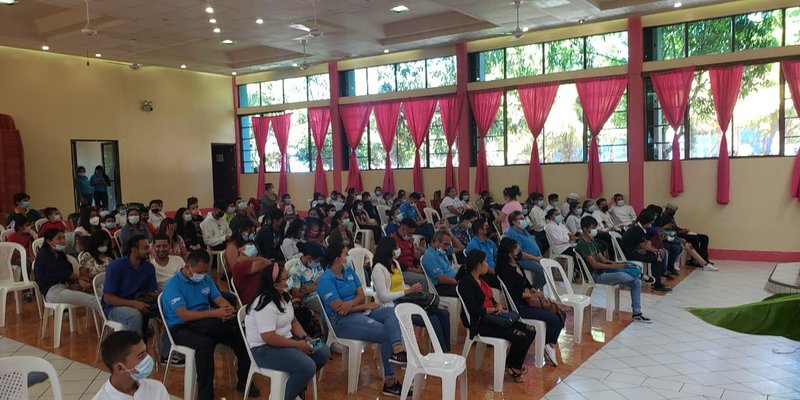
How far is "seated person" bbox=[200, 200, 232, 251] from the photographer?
7.98 m

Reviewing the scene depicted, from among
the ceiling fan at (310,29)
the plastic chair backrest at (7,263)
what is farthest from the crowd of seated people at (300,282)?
the ceiling fan at (310,29)

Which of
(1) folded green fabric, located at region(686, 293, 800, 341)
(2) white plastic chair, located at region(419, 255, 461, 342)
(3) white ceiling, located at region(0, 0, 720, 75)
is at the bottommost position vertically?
(2) white plastic chair, located at region(419, 255, 461, 342)

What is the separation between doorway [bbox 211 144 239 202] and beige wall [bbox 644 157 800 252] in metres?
10.3

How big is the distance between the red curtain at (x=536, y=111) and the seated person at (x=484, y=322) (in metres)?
6.58

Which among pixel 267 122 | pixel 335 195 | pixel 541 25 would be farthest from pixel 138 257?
pixel 267 122

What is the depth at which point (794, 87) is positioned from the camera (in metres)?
8.17

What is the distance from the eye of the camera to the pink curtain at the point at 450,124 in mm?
11359

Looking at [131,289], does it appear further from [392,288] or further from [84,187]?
[84,187]

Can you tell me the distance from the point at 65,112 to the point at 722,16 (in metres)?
12.0

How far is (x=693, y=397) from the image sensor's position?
3811mm

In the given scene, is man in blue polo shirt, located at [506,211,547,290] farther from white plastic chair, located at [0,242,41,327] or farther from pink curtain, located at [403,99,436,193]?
pink curtain, located at [403,99,436,193]

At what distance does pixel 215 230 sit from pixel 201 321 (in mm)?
4474

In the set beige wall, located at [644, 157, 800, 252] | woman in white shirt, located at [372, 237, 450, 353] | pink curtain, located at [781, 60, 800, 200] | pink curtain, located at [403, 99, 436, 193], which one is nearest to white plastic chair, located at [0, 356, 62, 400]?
woman in white shirt, located at [372, 237, 450, 353]

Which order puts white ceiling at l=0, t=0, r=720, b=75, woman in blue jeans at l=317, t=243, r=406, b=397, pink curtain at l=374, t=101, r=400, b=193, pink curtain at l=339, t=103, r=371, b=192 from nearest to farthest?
woman in blue jeans at l=317, t=243, r=406, b=397, white ceiling at l=0, t=0, r=720, b=75, pink curtain at l=374, t=101, r=400, b=193, pink curtain at l=339, t=103, r=371, b=192
